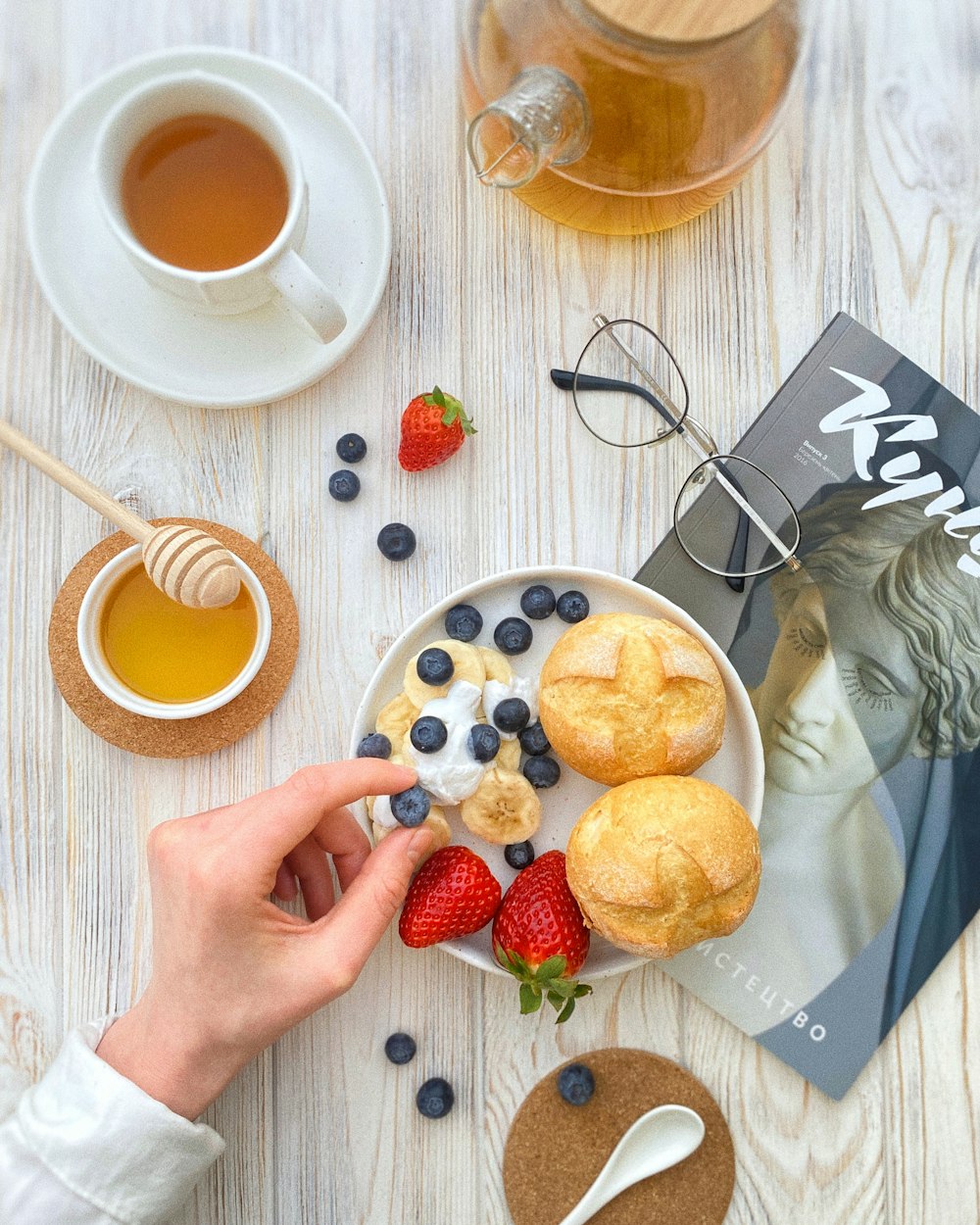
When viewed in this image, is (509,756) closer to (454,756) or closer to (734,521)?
(454,756)

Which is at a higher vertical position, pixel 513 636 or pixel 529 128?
pixel 529 128

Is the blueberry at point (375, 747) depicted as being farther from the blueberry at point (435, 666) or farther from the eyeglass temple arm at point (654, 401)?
the eyeglass temple arm at point (654, 401)

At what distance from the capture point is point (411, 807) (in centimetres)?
104

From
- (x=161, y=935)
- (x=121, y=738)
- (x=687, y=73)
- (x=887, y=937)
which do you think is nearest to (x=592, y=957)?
(x=887, y=937)

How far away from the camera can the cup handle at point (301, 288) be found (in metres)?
1.00

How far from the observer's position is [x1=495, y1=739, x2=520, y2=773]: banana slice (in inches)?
43.4

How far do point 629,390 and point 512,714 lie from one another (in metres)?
0.44

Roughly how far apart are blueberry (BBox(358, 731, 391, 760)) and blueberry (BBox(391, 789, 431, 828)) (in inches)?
2.3

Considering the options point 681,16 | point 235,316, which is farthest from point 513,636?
point 681,16

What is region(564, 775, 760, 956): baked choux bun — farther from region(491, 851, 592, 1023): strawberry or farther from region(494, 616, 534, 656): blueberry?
region(494, 616, 534, 656): blueberry

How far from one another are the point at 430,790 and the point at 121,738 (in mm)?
392

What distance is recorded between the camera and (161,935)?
100cm

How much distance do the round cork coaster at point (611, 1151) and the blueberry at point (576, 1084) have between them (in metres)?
0.01

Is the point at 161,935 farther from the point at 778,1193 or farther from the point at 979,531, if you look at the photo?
the point at 979,531
